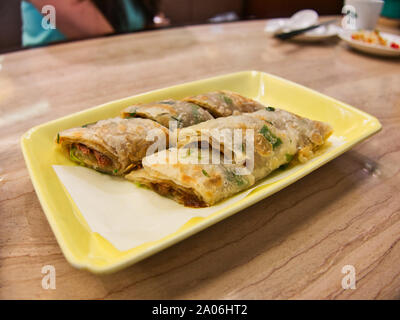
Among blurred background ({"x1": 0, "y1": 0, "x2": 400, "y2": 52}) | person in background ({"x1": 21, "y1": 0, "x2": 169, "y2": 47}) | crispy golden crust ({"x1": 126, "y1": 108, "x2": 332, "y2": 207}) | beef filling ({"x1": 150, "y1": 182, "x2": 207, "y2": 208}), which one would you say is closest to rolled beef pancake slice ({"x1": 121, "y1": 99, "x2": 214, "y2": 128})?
crispy golden crust ({"x1": 126, "y1": 108, "x2": 332, "y2": 207})

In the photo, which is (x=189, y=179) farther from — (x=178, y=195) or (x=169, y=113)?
(x=169, y=113)

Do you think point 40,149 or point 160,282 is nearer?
point 160,282

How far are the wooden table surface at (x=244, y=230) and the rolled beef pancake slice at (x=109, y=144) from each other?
29 centimetres

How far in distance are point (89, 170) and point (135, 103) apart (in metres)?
0.55

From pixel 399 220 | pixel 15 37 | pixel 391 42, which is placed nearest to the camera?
pixel 399 220

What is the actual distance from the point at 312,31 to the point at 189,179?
3.25 metres

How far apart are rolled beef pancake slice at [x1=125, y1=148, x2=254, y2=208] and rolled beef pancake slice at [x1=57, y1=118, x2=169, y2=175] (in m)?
0.11

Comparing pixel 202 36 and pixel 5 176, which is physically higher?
pixel 202 36

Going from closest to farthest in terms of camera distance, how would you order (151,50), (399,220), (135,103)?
(399,220)
(135,103)
(151,50)

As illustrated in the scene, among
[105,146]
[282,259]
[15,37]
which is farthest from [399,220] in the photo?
[15,37]

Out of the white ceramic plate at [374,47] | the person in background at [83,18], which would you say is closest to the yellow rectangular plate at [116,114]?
the white ceramic plate at [374,47]

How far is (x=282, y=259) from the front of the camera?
1.22 meters

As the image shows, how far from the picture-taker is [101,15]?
4484mm
